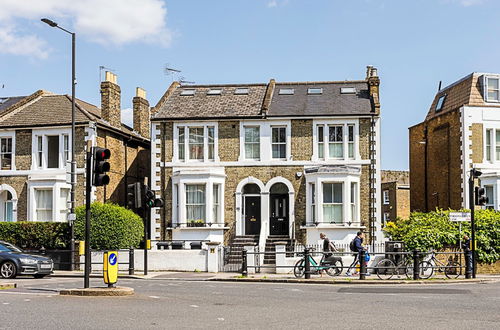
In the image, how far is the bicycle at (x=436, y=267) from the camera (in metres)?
26.5

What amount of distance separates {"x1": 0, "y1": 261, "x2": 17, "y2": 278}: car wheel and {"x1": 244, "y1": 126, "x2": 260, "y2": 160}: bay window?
1440 cm

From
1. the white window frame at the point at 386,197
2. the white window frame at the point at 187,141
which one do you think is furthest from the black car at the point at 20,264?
the white window frame at the point at 386,197

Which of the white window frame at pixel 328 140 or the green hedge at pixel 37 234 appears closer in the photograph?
the green hedge at pixel 37 234

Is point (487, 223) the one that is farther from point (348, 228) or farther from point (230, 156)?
point (230, 156)

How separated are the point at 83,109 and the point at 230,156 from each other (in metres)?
8.24

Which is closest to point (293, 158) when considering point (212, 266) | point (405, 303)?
point (212, 266)

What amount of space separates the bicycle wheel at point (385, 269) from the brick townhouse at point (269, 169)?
822 cm

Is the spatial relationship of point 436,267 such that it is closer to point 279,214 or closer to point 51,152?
point 279,214

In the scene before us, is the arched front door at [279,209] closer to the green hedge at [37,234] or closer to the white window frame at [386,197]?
the green hedge at [37,234]

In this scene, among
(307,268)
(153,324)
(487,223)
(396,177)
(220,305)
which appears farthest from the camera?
(396,177)

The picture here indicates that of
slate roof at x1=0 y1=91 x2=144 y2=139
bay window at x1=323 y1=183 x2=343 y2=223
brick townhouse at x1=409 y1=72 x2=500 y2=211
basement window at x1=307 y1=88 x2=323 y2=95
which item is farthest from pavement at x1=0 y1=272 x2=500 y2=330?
basement window at x1=307 y1=88 x2=323 y2=95

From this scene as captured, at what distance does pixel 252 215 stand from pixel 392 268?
38.9 ft

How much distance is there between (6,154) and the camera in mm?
38531

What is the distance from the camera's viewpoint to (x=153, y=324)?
12.9 m
